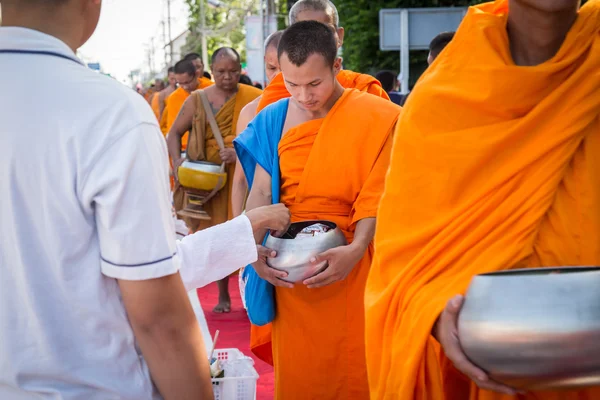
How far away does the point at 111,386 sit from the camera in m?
1.81

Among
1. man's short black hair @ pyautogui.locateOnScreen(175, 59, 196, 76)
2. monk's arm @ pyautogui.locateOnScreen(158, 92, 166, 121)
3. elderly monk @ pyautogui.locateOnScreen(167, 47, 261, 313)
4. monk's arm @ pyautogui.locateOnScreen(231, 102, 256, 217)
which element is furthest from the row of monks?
monk's arm @ pyautogui.locateOnScreen(158, 92, 166, 121)

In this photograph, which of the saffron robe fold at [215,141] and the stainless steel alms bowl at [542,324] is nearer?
the stainless steel alms bowl at [542,324]

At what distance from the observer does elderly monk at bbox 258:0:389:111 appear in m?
4.47

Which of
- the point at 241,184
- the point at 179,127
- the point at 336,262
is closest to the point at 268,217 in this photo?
the point at 336,262

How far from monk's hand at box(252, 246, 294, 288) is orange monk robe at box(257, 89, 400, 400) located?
0.25m

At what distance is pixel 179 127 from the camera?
25.8ft

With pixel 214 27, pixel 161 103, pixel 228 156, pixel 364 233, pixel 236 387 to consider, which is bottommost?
pixel 214 27

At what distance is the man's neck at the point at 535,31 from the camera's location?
233 cm

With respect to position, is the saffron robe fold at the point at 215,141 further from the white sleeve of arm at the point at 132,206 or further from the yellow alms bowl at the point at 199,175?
the white sleeve of arm at the point at 132,206

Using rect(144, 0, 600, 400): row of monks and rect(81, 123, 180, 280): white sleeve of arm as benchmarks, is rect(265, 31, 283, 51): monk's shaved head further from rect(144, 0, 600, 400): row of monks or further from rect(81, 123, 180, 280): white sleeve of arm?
rect(81, 123, 180, 280): white sleeve of arm

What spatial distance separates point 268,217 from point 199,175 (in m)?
4.41

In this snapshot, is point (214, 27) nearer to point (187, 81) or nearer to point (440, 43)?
point (187, 81)

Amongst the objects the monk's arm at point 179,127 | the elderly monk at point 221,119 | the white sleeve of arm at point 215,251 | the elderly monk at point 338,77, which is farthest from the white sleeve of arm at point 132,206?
the monk's arm at point 179,127

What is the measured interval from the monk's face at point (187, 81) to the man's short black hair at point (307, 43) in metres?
6.55
